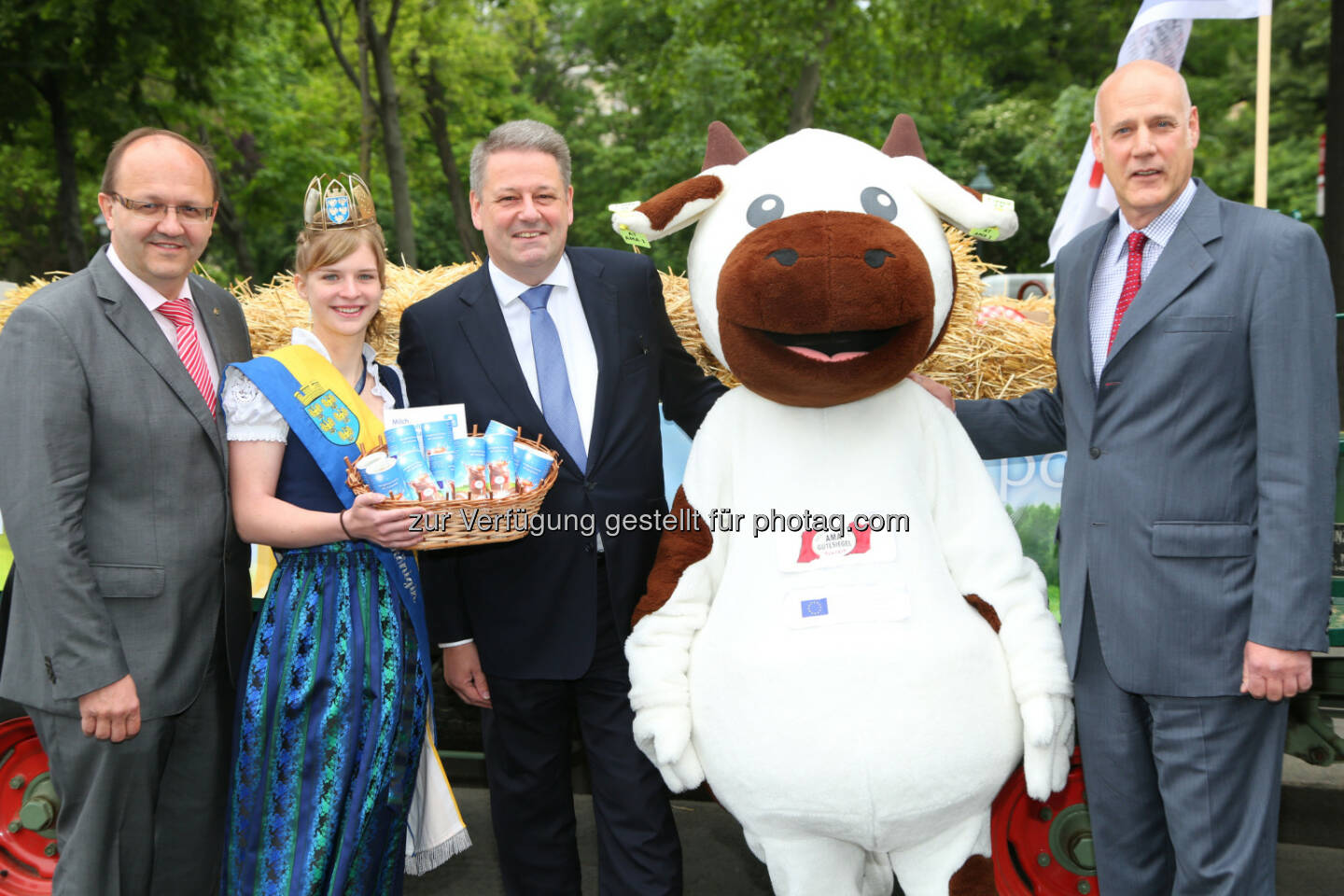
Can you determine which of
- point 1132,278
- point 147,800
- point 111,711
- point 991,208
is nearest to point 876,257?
point 991,208

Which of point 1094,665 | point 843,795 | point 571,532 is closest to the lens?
point 843,795

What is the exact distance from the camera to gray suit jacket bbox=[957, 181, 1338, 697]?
2.33 meters

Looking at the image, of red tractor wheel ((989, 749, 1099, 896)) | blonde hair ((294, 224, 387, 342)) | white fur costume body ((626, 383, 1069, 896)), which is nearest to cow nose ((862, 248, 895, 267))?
white fur costume body ((626, 383, 1069, 896))

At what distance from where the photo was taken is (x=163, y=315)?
2838 mm

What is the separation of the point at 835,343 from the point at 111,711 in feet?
6.34

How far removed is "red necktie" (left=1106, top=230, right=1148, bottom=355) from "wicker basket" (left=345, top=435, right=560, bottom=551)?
4.68ft

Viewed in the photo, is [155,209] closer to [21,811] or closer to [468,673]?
[468,673]

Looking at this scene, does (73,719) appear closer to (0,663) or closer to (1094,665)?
(0,663)

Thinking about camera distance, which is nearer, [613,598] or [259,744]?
[259,744]

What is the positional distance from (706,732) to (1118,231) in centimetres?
160

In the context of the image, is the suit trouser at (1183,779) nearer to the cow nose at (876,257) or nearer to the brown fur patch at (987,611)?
the brown fur patch at (987,611)

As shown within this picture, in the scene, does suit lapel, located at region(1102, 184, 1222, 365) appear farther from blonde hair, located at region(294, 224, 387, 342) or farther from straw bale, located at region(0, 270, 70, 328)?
straw bale, located at region(0, 270, 70, 328)

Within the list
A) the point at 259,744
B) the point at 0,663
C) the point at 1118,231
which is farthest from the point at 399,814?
the point at 1118,231

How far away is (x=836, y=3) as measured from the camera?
1481 cm
